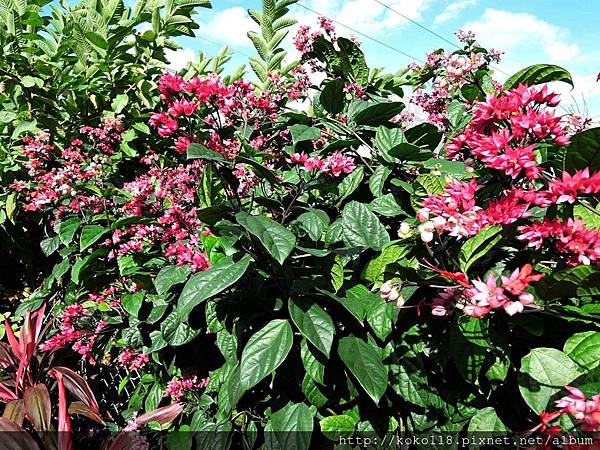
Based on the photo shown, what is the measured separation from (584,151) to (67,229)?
1902 millimetres

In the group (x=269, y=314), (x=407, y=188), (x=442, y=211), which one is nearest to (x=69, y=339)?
(x=269, y=314)

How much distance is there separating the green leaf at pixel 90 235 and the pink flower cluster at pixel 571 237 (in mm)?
1590

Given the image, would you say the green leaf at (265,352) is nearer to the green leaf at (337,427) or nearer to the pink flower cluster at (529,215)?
the green leaf at (337,427)

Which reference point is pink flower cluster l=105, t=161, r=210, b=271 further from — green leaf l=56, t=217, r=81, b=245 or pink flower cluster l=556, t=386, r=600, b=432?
pink flower cluster l=556, t=386, r=600, b=432

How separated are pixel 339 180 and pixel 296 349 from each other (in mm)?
522

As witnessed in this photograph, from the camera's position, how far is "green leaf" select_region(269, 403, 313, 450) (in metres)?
1.20

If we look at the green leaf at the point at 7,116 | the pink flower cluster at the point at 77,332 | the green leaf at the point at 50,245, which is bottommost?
the pink flower cluster at the point at 77,332

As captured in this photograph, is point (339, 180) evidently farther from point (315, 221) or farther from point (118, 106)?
point (118, 106)

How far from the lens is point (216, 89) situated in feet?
4.19

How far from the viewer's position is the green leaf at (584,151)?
0.90 m

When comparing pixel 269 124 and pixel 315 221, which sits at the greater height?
pixel 269 124

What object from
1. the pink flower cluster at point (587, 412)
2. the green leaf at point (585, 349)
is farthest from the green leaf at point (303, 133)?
the pink flower cluster at point (587, 412)

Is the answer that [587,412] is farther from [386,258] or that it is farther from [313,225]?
[313,225]

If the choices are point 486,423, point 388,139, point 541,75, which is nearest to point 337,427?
point 486,423
